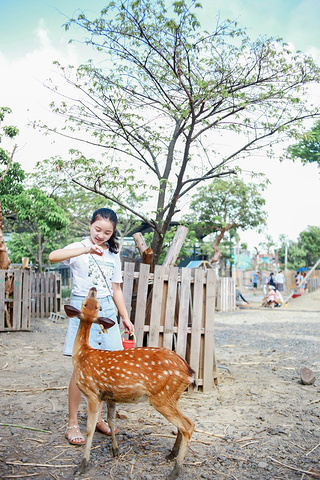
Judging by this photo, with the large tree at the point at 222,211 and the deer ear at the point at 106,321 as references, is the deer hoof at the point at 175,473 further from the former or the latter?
the large tree at the point at 222,211

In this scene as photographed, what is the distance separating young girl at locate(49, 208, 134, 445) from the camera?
311 cm

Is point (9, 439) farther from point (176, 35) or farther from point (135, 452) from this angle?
point (176, 35)

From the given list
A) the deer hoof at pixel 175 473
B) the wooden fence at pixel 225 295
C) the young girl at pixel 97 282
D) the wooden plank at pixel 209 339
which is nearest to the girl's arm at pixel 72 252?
the young girl at pixel 97 282

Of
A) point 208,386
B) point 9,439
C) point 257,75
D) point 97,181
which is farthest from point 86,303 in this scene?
point 257,75

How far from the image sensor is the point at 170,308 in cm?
486

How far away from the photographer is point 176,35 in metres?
5.18

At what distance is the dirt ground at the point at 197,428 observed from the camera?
281cm

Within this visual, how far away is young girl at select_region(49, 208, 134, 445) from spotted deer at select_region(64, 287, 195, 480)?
359mm

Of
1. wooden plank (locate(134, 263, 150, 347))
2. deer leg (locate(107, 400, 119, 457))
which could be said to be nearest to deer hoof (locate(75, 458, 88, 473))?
deer leg (locate(107, 400, 119, 457))

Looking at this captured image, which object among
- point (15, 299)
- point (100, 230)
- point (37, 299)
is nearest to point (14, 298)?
point (15, 299)

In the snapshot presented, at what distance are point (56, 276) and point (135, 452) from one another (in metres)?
10.3

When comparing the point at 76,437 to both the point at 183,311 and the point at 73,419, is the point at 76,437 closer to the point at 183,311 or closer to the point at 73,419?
the point at 73,419

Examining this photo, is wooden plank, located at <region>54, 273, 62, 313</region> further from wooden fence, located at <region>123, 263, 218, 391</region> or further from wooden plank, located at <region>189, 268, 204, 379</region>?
wooden plank, located at <region>189, 268, 204, 379</region>

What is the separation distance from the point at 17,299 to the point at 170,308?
5.37 metres
